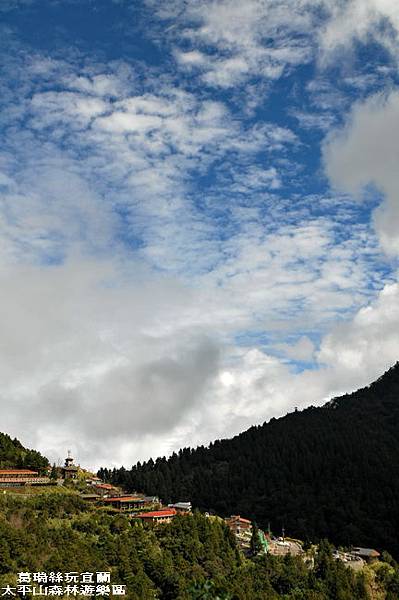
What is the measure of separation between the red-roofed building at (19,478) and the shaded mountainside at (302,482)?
42.5 m

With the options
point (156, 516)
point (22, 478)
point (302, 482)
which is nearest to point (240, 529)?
point (156, 516)

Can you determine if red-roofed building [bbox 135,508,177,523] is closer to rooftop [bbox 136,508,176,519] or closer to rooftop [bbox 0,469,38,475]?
rooftop [bbox 136,508,176,519]

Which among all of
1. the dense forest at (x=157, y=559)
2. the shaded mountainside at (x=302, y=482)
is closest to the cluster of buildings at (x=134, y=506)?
the dense forest at (x=157, y=559)

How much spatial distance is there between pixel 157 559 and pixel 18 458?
45.6 meters

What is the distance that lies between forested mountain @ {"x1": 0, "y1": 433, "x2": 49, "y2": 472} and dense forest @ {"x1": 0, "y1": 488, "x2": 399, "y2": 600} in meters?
11.2

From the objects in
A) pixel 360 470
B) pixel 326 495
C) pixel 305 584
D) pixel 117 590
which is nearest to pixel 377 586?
pixel 305 584

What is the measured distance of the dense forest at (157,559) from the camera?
55.1 meters

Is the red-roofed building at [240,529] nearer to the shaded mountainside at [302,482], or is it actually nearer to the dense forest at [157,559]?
the dense forest at [157,559]

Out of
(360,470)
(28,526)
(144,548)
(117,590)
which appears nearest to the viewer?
(117,590)

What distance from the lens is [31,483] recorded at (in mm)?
86875

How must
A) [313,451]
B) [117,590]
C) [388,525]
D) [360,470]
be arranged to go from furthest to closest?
[313,451], [360,470], [388,525], [117,590]

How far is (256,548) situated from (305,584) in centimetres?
1074

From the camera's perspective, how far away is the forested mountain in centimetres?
9666

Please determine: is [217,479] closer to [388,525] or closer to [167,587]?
[388,525]
